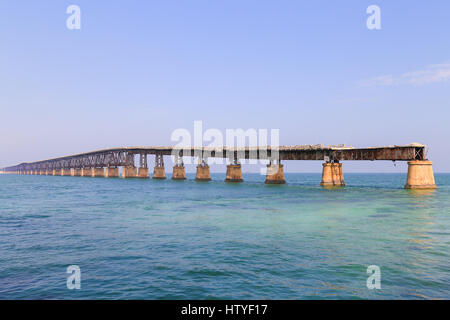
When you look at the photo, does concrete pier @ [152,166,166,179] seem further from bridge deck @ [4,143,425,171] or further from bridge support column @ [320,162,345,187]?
bridge support column @ [320,162,345,187]

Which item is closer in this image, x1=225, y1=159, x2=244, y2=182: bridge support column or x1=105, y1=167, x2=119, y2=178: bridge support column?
x1=225, y1=159, x2=244, y2=182: bridge support column

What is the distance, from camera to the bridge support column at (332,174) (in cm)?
8919

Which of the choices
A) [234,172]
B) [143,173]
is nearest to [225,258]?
[234,172]

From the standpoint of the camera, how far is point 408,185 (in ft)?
247

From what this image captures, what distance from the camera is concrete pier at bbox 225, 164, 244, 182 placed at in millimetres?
123938

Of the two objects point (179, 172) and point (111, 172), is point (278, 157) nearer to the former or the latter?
point (179, 172)

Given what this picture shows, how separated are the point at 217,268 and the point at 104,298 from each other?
16.9ft

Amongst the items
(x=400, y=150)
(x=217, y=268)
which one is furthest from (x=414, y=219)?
(x=400, y=150)

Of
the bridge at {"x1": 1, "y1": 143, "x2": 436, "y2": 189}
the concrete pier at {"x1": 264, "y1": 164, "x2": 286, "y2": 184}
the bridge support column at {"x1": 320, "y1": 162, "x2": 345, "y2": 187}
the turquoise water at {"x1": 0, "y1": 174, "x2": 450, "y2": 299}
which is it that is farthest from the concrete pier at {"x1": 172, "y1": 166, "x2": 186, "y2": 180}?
the turquoise water at {"x1": 0, "y1": 174, "x2": 450, "y2": 299}

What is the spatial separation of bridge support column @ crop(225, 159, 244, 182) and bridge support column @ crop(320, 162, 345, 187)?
38.7m
